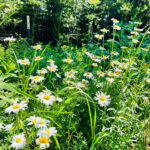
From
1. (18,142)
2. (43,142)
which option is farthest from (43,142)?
(18,142)

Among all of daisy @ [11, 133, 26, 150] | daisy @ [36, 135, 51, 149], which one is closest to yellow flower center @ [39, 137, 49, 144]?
daisy @ [36, 135, 51, 149]

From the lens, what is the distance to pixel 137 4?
4.84 metres

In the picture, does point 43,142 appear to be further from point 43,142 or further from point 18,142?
point 18,142

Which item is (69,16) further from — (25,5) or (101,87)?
(101,87)

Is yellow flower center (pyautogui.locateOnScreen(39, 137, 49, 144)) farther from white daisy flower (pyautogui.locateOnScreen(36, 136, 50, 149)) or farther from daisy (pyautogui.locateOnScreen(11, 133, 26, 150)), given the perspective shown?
daisy (pyautogui.locateOnScreen(11, 133, 26, 150))

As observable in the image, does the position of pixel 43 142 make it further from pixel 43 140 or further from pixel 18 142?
pixel 18 142

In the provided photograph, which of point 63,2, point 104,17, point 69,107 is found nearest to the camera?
point 69,107

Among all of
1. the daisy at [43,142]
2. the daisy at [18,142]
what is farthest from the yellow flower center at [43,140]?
the daisy at [18,142]

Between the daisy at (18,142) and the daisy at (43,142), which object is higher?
the daisy at (43,142)

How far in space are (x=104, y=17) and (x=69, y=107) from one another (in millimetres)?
4025

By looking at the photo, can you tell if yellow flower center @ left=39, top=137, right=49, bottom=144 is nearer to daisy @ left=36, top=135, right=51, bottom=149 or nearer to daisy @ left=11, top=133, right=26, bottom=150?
daisy @ left=36, top=135, right=51, bottom=149

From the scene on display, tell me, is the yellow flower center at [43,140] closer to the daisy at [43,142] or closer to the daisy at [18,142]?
the daisy at [43,142]

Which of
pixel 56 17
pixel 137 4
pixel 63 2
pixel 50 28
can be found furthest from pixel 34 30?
pixel 137 4

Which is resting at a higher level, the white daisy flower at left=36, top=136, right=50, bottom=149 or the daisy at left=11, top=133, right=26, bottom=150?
the white daisy flower at left=36, top=136, right=50, bottom=149
